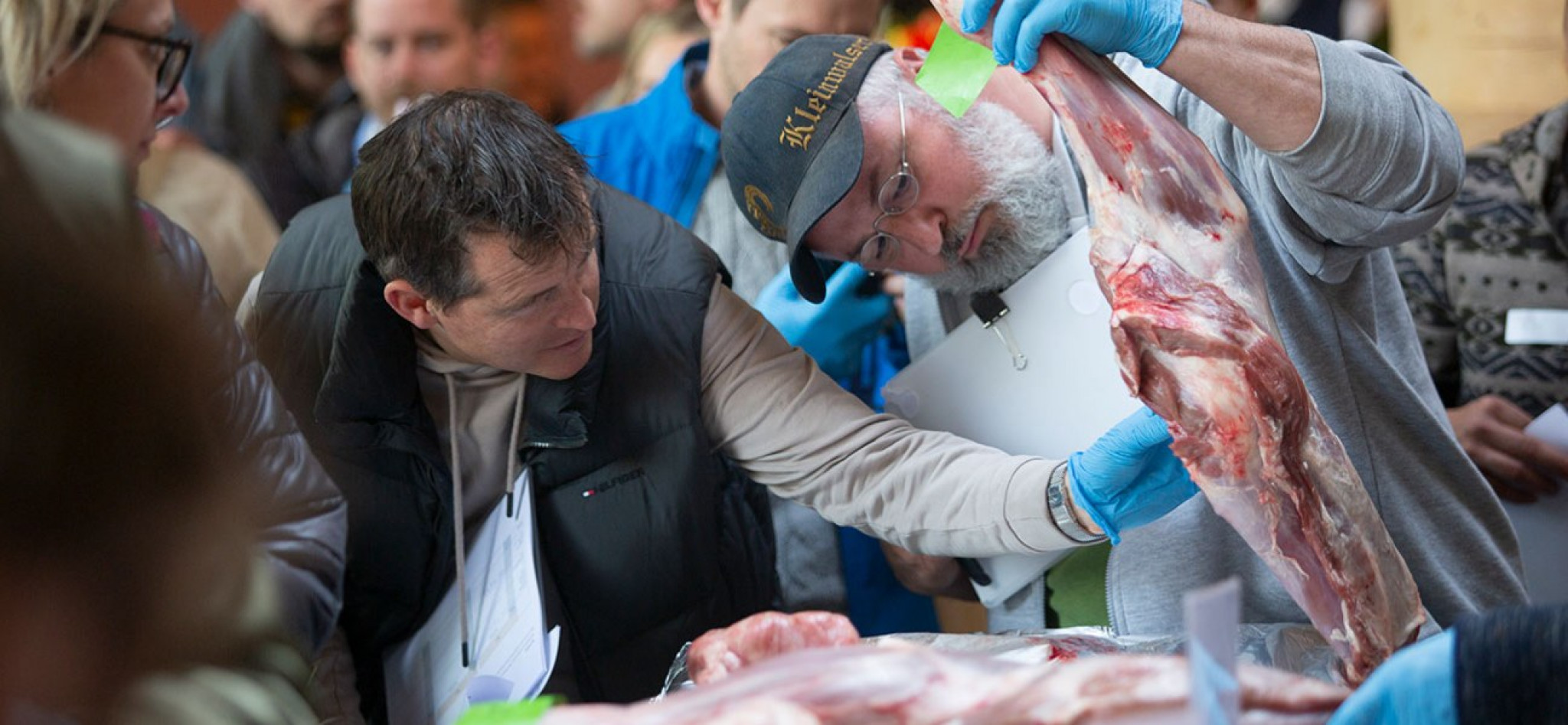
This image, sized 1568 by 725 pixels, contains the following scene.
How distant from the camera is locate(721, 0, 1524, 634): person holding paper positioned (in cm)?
164

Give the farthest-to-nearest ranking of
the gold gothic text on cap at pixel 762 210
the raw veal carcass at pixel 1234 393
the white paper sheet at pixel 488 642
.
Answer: the gold gothic text on cap at pixel 762 210 < the white paper sheet at pixel 488 642 < the raw veal carcass at pixel 1234 393

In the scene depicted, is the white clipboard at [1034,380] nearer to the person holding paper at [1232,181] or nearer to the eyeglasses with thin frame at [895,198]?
the person holding paper at [1232,181]

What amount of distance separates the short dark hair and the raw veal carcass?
711 mm

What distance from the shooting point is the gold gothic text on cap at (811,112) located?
209cm

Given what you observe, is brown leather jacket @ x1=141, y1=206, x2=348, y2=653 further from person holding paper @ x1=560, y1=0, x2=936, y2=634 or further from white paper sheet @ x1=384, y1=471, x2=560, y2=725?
person holding paper @ x1=560, y1=0, x2=936, y2=634

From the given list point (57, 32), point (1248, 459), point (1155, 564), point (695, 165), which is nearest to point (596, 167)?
point (695, 165)

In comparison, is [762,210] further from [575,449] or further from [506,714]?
[506,714]

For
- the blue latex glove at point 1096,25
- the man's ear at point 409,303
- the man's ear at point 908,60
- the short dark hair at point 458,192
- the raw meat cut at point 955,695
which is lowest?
the raw meat cut at point 955,695

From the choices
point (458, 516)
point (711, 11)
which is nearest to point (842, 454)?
point (458, 516)

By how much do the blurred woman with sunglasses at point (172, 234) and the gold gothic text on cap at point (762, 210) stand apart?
2.67 feet

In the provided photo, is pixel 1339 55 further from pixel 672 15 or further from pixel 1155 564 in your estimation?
pixel 672 15

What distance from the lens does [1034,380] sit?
2119 mm

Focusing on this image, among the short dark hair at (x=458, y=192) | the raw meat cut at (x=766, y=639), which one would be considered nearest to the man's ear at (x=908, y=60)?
the short dark hair at (x=458, y=192)

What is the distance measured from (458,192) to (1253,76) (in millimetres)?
1005
